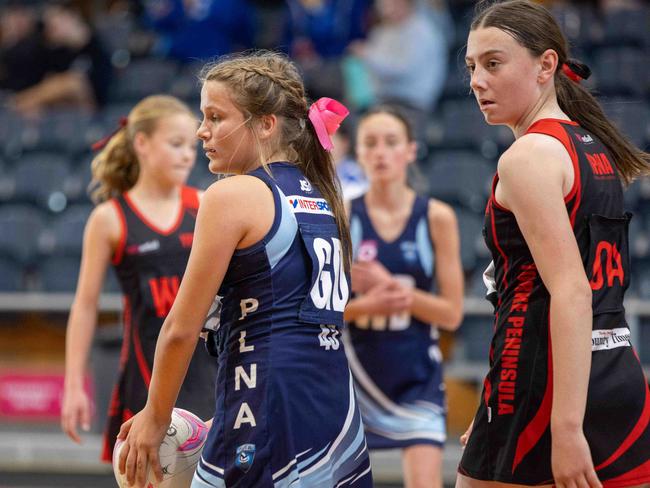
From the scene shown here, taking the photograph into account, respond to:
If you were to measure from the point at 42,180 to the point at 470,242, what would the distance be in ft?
12.2

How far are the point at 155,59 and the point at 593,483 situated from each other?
8.10 meters

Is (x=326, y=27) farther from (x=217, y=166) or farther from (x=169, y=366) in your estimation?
(x=169, y=366)

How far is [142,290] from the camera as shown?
4.09 m

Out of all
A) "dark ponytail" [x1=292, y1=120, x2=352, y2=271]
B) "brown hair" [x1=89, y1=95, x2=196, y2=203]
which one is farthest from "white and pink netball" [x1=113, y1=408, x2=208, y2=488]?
"brown hair" [x1=89, y1=95, x2=196, y2=203]

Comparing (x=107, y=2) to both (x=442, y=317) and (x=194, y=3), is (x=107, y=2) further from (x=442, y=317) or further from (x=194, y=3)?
(x=442, y=317)

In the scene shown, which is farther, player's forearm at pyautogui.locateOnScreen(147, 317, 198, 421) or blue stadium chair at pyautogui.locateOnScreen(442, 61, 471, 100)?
blue stadium chair at pyautogui.locateOnScreen(442, 61, 471, 100)

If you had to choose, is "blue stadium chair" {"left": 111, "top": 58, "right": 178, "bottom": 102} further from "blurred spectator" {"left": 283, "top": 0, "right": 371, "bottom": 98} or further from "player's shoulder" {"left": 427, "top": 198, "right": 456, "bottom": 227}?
"player's shoulder" {"left": 427, "top": 198, "right": 456, "bottom": 227}

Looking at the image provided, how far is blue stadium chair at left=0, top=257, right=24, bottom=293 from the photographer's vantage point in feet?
25.4

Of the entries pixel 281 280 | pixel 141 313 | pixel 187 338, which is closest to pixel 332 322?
pixel 281 280

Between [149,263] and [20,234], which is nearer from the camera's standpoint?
[149,263]

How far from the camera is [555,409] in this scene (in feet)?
7.91

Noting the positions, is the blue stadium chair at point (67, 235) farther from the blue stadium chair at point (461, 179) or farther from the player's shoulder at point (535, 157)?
the player's shoulder at point (535, 157)

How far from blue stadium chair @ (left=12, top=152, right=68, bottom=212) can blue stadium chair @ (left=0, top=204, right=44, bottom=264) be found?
0.80 ft

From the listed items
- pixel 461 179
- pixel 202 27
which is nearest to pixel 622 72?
pixel 461 179
